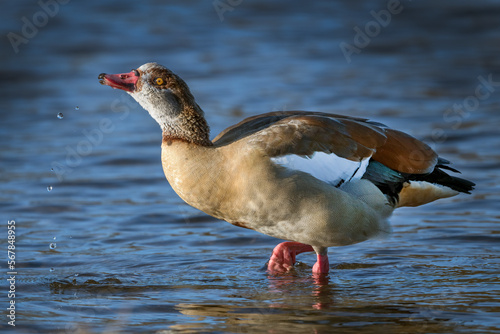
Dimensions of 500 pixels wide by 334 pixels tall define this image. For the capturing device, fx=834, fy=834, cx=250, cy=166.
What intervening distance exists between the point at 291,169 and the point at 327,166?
0.34 metres

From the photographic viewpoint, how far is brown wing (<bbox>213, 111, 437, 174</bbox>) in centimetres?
666

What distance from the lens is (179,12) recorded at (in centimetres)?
1961

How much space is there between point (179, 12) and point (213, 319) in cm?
1445

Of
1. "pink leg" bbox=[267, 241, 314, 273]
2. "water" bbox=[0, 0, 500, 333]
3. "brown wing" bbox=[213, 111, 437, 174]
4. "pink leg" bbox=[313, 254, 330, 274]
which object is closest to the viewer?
"water" bbox=[0, 0, 500, 333]

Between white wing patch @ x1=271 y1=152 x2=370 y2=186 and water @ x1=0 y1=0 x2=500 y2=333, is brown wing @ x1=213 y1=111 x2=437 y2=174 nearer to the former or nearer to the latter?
white wing patch @ x1=271 y1=152 x2=370 y2=186

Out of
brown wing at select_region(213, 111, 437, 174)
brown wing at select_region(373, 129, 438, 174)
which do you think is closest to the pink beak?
brown wing at select_region(213, 111, 437, 174)

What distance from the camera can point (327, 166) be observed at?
6.73 metres

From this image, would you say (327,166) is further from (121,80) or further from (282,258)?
(121,80)

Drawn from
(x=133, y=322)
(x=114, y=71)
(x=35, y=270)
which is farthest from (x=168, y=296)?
(x=114, y=71)

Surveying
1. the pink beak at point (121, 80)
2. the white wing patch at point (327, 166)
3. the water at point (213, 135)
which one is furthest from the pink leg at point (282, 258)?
the pink beak at point (121, 80)

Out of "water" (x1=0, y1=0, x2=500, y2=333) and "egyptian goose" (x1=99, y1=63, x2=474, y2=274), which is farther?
"egyptian goose" (x1=99, y1=63, x2=474, y2=274)

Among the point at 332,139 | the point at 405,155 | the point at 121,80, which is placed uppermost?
the point at 121,80

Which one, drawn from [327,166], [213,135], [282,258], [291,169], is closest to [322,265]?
[282,258]

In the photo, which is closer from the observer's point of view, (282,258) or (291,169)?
(291,169)
